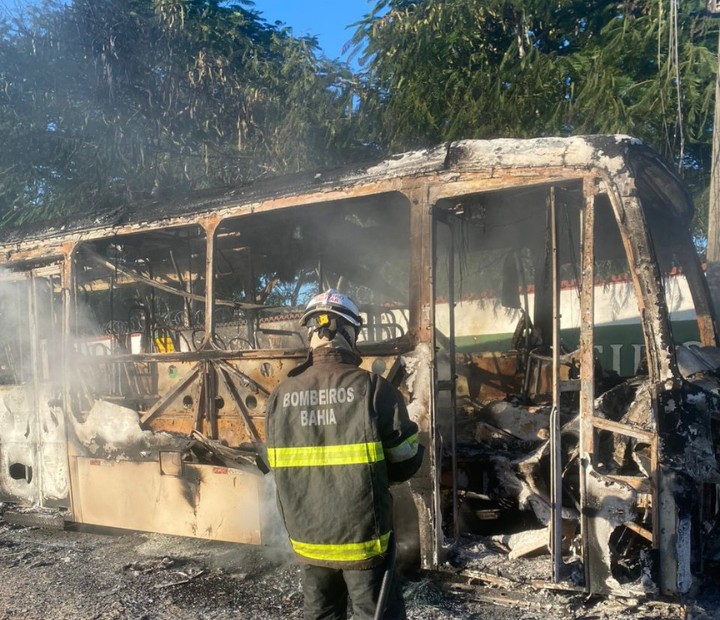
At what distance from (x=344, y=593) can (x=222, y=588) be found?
2.01 metres

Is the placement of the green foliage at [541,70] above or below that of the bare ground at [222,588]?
above

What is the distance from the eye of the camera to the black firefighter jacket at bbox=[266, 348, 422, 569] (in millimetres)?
2611

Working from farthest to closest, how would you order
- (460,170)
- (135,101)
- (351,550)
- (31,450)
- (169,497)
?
(135,101) → (31,450) → (169,497) → (460,170) → (351,550)

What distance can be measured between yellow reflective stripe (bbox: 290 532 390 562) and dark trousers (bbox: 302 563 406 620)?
0.22ft

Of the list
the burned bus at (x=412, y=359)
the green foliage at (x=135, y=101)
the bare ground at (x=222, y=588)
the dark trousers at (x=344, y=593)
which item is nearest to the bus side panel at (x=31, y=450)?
the burned bus at (x=412, y=359)

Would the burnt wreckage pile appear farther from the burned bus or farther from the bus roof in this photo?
the bus roof

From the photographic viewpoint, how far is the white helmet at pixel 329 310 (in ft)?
9.60

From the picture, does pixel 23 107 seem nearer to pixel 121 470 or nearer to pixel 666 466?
pixel 121 470

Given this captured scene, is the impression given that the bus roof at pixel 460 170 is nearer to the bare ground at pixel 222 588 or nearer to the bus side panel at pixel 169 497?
the bus side panel at pixel 169 497

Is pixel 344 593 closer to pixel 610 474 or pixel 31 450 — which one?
pixel 610 474

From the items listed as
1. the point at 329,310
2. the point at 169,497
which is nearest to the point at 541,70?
the point at 169,497

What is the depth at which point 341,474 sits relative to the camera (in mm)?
2629

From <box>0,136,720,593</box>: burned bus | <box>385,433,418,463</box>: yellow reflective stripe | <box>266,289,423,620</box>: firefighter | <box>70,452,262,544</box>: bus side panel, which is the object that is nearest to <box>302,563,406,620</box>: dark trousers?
<box>266,289,423,620</box>: firefighter

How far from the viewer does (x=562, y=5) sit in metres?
9.32
